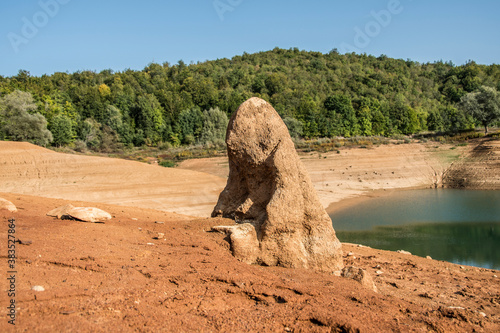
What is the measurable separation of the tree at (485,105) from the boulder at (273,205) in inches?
1944

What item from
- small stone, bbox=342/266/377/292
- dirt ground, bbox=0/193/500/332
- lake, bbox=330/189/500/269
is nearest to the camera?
dirt ground, bbox=0/193/500/332

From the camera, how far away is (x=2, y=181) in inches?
999

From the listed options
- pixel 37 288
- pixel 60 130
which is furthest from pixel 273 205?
pixel 60 130

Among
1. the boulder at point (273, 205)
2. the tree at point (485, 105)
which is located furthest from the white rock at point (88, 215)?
the tree at point (485, 105)

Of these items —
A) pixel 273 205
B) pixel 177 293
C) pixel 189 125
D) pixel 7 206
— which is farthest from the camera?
pixel 189 125

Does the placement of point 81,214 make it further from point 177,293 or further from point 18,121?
point 18,121

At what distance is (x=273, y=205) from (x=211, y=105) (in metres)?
67.9

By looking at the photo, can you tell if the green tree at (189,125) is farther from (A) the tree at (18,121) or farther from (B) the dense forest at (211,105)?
(A) the tree at (18,121)

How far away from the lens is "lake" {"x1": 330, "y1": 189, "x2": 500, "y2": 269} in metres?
16.7

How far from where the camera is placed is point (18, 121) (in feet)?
130

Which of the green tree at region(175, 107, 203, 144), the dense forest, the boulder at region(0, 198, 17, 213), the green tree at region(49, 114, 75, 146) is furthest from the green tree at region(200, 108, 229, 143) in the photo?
the boulder at region(0, 198, 17, 213)

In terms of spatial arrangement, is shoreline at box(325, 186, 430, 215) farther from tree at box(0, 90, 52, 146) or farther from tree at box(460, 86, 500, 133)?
tree at box(0, 90, 52, 146)

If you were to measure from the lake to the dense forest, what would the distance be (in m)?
28.5

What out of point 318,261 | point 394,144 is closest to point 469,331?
point 318,261
